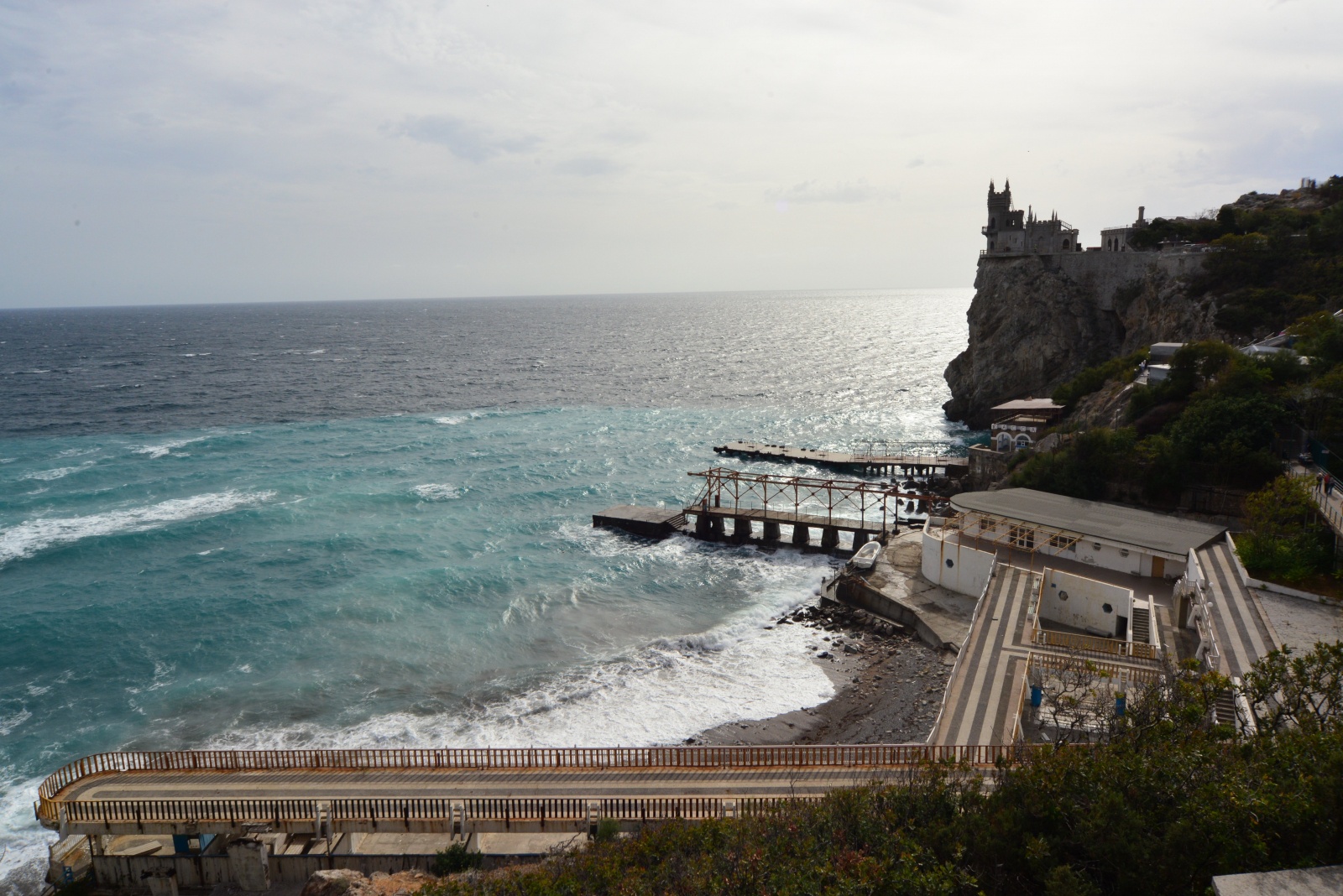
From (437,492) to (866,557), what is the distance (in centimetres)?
3486

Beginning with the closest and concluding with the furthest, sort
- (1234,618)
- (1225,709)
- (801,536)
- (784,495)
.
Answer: (1225,709), (1234,618), (801,536), (784,495)

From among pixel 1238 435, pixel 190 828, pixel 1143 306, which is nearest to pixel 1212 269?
pixel 1143 306

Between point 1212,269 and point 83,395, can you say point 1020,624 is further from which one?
point 83,395

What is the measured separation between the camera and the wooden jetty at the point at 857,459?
64.5 m

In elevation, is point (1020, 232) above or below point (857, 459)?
above

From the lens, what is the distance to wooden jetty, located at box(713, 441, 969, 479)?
6450 cm

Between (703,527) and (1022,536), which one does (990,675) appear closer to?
(1022,536)

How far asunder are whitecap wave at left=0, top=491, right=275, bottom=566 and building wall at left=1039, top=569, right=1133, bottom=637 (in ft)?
172

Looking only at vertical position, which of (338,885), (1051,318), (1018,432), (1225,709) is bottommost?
(338,885)

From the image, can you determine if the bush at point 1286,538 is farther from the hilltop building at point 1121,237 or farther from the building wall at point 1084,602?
the hilltop building at point 1121,237

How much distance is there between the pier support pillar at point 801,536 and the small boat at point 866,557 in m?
→ 8.40

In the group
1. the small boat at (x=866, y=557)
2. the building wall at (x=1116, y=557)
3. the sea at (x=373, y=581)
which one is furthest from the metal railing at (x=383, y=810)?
the small boat at (x=866, y=557)

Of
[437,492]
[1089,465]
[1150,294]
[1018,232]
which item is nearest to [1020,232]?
[1018,232]

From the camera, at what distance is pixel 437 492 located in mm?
59188
